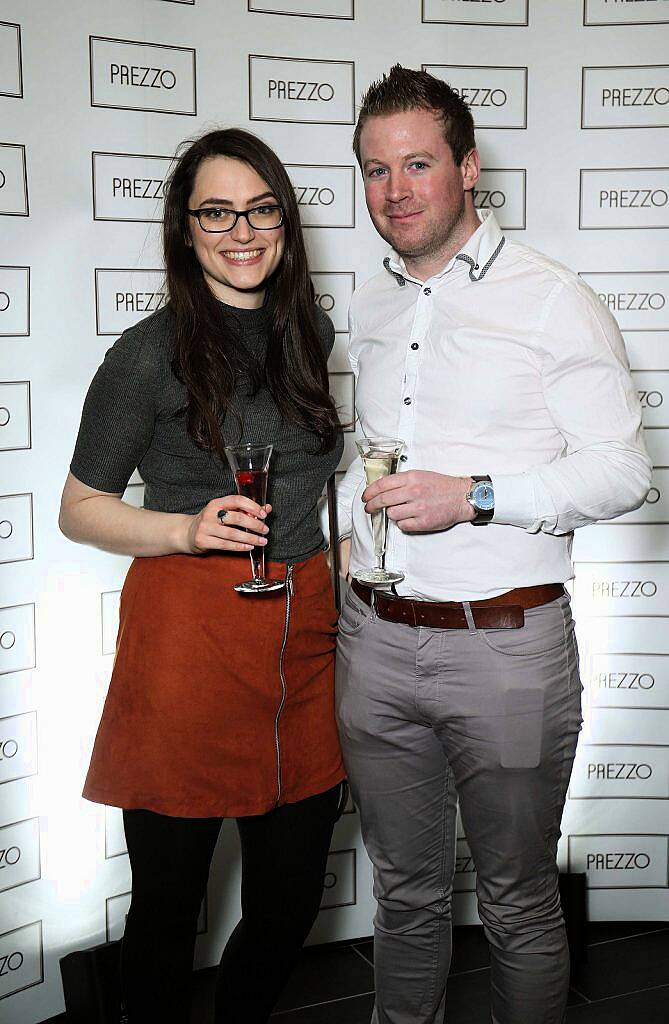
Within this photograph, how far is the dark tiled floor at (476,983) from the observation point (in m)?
2.58

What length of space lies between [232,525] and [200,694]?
34 cm

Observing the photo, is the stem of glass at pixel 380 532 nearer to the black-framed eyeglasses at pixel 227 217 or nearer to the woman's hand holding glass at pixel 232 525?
the woman's hand holding glass at pixel 232 525

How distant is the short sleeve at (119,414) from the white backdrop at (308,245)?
24.3 inches

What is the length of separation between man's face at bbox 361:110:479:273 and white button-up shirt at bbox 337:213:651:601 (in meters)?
0.07

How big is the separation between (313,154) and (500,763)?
5.40ft

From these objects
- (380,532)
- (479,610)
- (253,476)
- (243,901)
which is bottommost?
(243,901)

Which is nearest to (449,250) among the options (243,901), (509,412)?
(509,412)

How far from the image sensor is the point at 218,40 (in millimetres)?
2570

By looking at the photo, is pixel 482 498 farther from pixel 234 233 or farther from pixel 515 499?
pixel 234 233

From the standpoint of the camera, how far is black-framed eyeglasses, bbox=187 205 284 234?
6.31 feet

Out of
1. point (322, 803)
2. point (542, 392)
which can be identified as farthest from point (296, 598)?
point (542, 392)

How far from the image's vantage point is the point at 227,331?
6.48 ft

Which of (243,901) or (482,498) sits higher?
(482,498)

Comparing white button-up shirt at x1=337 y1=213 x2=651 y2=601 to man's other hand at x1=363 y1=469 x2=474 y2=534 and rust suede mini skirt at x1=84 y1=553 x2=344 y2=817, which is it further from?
rust suede mini skirt at x1=84 y1=553 x2=344 y2=817
